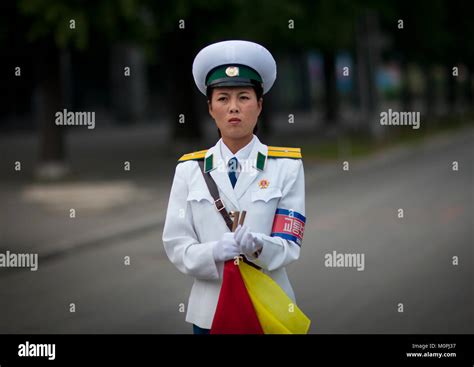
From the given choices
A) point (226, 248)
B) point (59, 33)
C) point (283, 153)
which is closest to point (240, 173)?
point (283, 153)

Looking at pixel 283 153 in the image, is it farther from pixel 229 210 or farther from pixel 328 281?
pixel 328 281

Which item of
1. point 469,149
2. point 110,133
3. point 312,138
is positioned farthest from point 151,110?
point 469,149

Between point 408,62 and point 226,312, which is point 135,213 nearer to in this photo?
point 226,312

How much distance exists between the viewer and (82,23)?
15820mm

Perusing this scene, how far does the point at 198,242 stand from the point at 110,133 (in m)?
36.6

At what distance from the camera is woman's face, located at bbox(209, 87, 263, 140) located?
3.52 metres

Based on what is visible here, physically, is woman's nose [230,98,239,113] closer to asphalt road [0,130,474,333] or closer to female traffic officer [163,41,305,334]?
female traffic officer [163,41,305,334]

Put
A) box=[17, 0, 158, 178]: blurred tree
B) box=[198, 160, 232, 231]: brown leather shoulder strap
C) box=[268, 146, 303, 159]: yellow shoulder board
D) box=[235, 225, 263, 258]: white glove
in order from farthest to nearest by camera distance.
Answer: box=[17, 0, 158, 178]: blurred tree
box=[268, 146, 303, 159]: yellow shoulder board
box=[198, 160, 232, 231]: brown leather shoulder strap
box=[235, 225, 263, 258]: white glove

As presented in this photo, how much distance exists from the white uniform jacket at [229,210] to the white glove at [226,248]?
0.06 m

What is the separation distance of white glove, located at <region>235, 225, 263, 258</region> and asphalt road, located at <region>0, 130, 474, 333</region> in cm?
181

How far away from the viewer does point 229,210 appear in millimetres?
3514

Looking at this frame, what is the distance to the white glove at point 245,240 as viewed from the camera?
10.8 ft

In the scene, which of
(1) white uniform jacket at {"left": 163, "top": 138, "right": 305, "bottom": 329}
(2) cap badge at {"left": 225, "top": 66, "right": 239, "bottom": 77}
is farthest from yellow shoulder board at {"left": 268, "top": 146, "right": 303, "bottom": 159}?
(2) cap badge at {"left": 225, "top": 66, "right": 239, "bottom": 77}

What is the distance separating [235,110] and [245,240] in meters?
0.52
